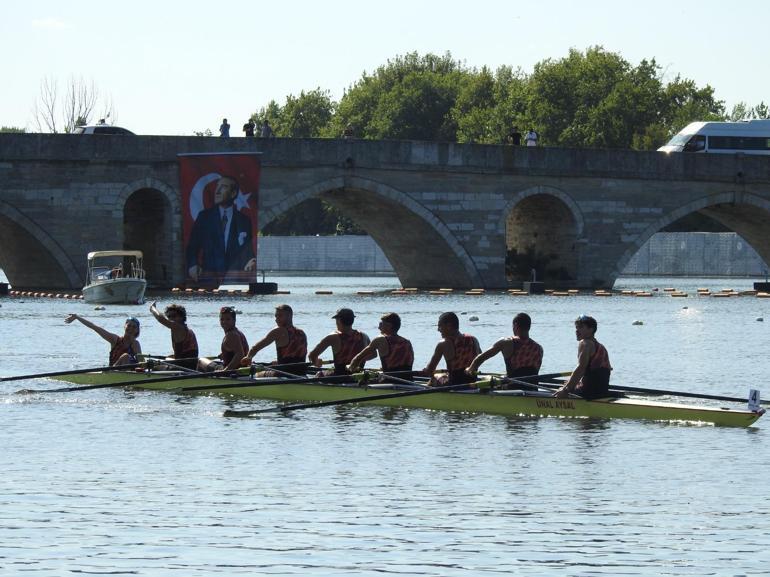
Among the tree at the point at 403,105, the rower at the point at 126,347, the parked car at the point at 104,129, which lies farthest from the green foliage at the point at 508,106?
the rower at the point at 126,347

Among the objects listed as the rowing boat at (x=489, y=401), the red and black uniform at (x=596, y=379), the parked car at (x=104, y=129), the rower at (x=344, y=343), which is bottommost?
the rowing boat at (x=489, y=401)

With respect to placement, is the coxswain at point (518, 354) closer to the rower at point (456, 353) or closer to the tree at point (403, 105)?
the rower at point (456, 353)

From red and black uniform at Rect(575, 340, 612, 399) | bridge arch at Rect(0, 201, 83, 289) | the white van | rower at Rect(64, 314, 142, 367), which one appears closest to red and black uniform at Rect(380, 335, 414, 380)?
red and black uniform at Rect(575, 340, 612, 399)

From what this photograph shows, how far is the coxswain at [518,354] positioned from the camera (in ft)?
70.0

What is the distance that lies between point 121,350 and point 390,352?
5023mm

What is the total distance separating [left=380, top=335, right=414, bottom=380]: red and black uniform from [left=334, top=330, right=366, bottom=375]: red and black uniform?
0.43m

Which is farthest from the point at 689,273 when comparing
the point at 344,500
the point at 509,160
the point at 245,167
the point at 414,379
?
the point at 344,500

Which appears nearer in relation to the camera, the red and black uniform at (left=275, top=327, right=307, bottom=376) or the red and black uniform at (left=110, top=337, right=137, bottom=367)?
the red and black uniform at (left=275, top=327, right=307, bottom=376)

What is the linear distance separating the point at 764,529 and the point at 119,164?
43.3m

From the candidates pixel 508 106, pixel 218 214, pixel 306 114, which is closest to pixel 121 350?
pixel 218 214

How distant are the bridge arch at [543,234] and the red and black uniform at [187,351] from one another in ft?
123

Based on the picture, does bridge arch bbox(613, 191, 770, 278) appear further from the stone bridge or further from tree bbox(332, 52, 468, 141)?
tree bbox(332, 52, 468, 141)

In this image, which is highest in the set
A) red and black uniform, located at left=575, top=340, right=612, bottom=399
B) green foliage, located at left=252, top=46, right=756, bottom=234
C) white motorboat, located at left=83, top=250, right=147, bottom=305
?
green foliage, located at left=252, top=46, right=756, bottom=234

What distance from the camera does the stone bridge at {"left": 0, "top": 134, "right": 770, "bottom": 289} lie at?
55.0 m
